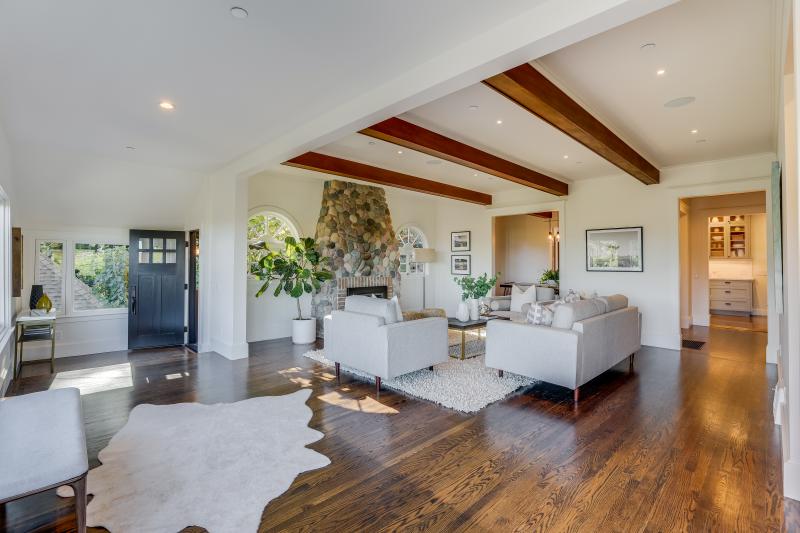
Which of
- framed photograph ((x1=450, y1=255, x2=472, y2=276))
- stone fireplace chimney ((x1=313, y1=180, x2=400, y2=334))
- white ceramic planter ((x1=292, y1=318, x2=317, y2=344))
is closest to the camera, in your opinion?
white ceramic planter ((x1=292, y1=318, x2=317, y2=344))

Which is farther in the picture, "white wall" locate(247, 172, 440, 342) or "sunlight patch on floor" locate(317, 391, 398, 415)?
"white wall" locate(247, 172, 440, 342)

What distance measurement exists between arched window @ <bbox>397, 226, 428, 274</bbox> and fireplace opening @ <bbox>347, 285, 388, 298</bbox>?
1.33m

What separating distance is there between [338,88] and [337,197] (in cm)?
389

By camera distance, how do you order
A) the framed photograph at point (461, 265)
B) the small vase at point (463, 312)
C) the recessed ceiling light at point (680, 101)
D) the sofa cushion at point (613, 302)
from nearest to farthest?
the recessed ceiling light at point (680, 101) < the sofa cushion at point (613, 302) < the small vase at point (463, 312) < the framed photograph at point (461, 265)

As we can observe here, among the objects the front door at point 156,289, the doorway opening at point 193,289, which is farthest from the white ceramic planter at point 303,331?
the front door at point 156,289

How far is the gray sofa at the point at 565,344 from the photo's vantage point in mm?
3686

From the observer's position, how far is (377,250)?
7.61 m

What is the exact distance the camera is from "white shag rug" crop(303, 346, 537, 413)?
144 inches

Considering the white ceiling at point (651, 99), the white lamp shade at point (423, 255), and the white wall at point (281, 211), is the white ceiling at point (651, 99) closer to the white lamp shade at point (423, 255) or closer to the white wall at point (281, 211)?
the white wall at point (281, 211)

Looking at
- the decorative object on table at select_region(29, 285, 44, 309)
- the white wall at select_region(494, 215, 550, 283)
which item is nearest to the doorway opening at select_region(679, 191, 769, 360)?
the white wall at select_region(494, 215, 550, 283)

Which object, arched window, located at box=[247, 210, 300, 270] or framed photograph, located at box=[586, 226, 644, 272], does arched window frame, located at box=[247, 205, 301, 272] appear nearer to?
arched window, located at box=[247, 210, 300, 270]

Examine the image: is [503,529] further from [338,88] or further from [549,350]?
[338,88]

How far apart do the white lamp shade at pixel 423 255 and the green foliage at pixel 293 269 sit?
2.47 meters

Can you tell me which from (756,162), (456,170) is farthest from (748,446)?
(456,170)
